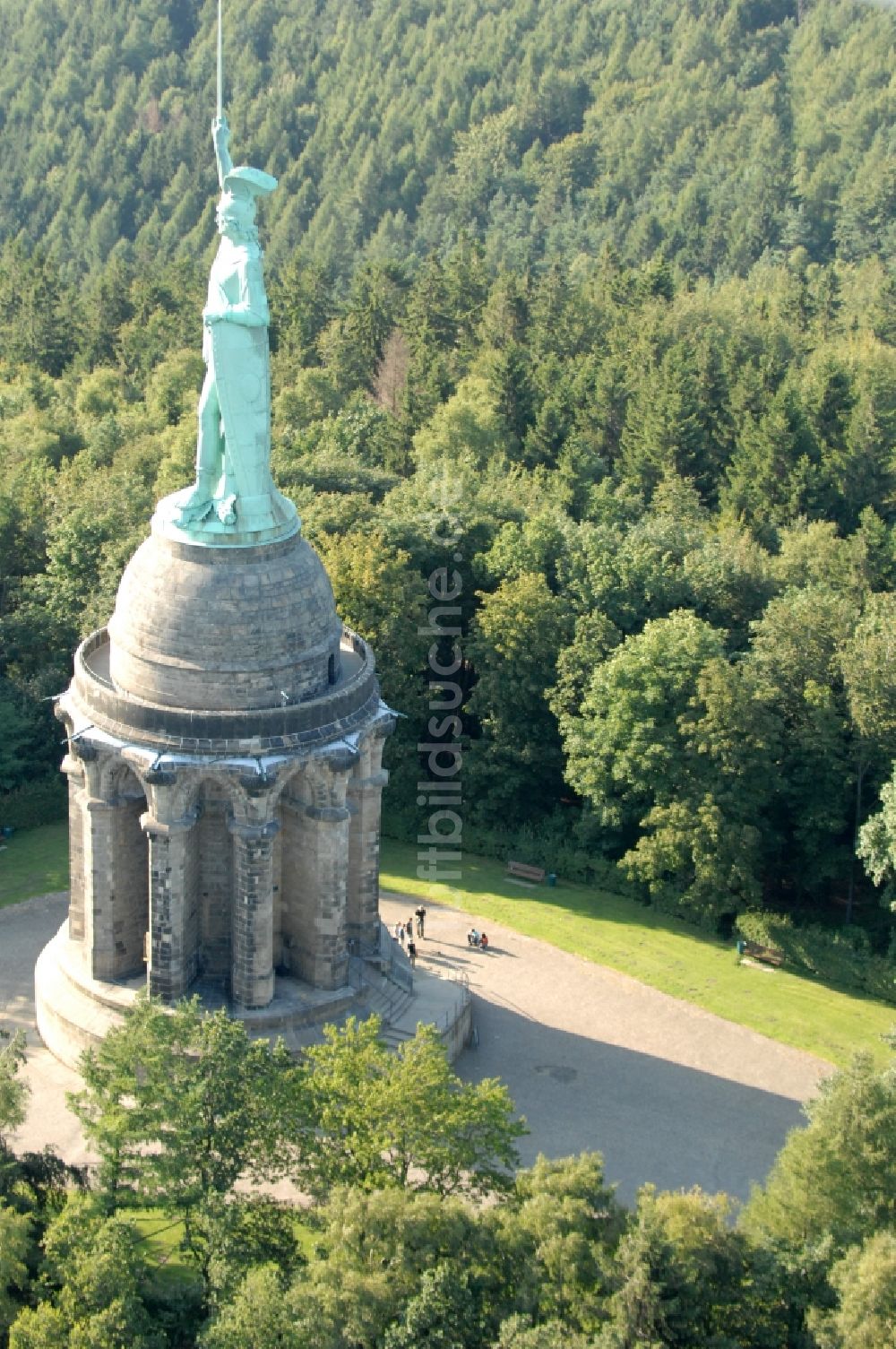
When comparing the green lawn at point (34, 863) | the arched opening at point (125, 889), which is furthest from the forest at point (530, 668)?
the arched opening at point (125, 889)

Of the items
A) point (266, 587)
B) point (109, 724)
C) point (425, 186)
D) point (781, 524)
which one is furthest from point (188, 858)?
point (425, 186)

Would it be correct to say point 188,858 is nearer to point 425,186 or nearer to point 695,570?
point 695,570

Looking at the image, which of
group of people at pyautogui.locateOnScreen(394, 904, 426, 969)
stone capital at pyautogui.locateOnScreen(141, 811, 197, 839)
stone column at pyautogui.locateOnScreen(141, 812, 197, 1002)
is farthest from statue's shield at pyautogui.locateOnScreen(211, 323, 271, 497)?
group of people at pyautogui.locateOnScreen(394, 904, 426, 969)

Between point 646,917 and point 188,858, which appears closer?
point 188,858

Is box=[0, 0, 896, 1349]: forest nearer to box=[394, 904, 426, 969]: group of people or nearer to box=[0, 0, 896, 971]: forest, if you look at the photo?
box=[0, 0, 896, 971]: forest

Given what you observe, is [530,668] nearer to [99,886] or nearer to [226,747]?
[226,747]
